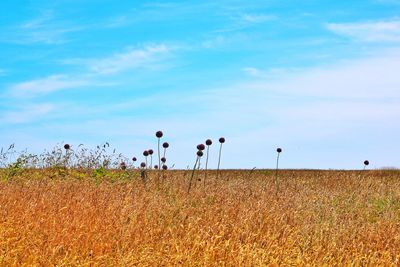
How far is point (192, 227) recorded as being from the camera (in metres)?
5.85

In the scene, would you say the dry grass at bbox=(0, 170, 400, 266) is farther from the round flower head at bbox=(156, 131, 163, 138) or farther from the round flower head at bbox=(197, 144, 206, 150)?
the round flower head at bbox=(156, 131, 163, 138)

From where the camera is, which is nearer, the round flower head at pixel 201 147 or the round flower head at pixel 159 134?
the round flower head at pixel 201 147

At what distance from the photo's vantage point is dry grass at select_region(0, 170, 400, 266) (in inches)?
188

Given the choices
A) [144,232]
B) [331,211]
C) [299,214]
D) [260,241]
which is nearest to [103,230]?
[144,232]

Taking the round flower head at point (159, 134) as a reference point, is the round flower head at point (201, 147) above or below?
below

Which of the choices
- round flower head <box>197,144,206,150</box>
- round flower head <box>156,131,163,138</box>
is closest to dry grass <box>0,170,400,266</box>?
round flower head <box>197,144,206,150</box>

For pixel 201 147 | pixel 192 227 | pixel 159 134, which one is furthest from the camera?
pixel 159 134

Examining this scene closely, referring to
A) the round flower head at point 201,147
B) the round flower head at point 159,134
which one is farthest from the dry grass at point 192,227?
the round flower head at point 159,134

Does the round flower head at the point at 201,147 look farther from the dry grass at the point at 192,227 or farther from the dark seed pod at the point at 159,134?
the dark seed pod at the point at 159,134

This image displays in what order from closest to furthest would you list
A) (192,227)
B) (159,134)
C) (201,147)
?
(192,227)
(201,147)
(159,134)

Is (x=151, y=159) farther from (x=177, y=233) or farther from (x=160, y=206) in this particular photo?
(x=177, y=233)

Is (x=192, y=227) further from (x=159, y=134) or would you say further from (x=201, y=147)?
(x=159, y=134)

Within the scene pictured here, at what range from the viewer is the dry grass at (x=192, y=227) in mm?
4766

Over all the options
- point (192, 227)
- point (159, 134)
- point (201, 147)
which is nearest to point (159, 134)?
point (159, 134)
